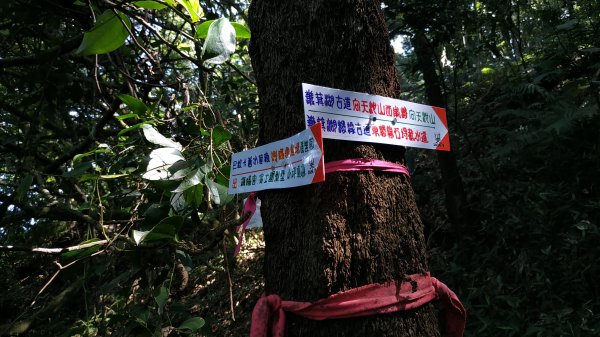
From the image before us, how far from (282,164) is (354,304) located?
337 mm

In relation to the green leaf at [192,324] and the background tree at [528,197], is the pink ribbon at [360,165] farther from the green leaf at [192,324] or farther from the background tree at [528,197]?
the background tree at [528,197]

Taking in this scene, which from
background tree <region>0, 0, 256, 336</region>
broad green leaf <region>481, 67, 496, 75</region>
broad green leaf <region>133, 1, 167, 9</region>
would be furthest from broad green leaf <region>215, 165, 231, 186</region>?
broad green leaf <region>481, 67, 496, 75</region>

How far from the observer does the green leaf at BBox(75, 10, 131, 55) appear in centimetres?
115

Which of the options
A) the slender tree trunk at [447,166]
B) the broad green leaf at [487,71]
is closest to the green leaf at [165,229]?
the slender tree trunk at [447,166]

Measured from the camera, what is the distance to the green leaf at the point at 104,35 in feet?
3.76

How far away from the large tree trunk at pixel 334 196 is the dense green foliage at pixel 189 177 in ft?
0.66

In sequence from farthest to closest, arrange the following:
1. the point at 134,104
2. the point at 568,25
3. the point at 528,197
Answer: the point at 568,25 < the point at 528,197 < the point at 134,104

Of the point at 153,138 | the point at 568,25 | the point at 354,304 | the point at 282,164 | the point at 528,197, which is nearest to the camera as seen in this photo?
the point at 354,304

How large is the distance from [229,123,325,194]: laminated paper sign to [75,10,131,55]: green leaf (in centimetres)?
47

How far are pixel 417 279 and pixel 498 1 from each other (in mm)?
3130

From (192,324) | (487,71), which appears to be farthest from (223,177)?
(487,71)

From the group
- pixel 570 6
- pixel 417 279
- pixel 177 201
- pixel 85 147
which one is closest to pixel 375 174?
pixel 417 279

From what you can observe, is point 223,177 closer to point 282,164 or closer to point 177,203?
point 177,203

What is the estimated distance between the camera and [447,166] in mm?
3424
